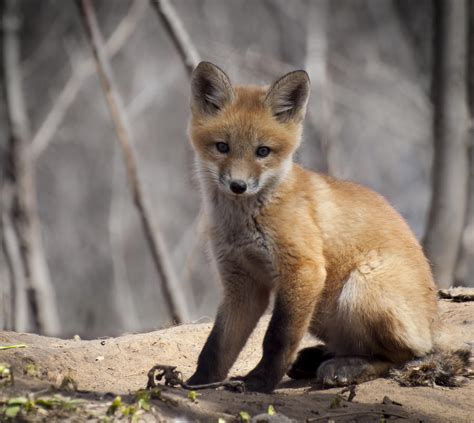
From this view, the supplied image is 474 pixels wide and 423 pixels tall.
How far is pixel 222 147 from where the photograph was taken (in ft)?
17.8

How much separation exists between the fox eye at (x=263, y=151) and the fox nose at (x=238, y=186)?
0.34 m

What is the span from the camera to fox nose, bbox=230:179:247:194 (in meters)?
5.16

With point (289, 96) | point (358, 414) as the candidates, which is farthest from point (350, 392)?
point (289, 96)

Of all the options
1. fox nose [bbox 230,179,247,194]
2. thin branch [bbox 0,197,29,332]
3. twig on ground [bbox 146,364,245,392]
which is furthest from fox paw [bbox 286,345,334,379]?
thin branch [bbox 0,197,29,332]

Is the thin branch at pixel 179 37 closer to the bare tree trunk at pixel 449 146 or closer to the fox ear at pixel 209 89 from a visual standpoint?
the bare tree trunk at pixel 449 146

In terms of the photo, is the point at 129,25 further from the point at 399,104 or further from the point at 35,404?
the point at 35,404

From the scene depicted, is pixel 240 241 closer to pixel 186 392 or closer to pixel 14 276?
pixel 186 392

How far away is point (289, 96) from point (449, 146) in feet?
18.5

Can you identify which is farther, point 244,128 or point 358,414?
point 244,128

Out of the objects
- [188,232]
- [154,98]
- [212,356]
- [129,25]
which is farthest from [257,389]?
[154,98]

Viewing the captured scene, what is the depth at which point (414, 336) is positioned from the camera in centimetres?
552

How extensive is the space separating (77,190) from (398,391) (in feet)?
57.4

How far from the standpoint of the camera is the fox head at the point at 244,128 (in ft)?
17.4

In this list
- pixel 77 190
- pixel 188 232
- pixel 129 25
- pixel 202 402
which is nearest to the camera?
pixel 202 402
